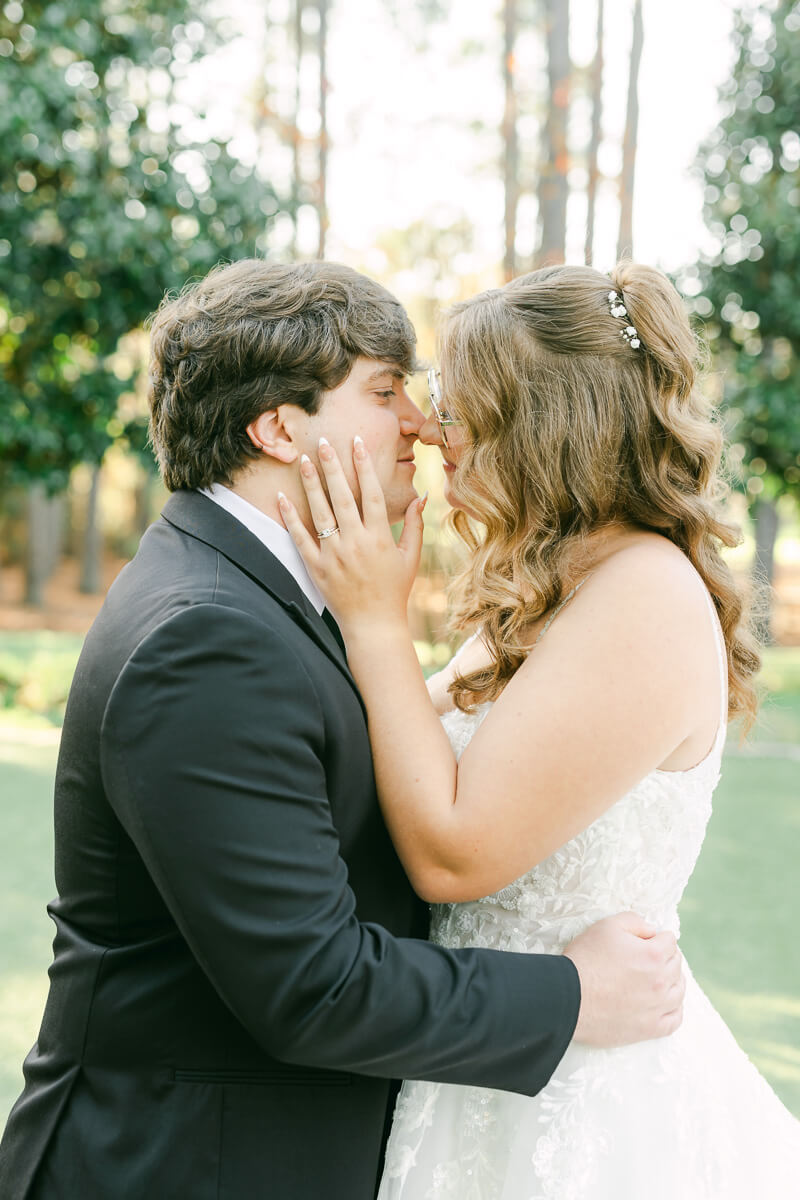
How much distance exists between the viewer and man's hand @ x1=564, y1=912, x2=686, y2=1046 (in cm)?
190

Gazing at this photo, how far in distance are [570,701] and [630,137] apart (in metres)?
16.1

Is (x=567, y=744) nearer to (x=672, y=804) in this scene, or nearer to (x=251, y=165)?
(x=672, y=804)

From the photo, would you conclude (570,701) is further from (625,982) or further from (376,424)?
(376,424)

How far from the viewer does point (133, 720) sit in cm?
158

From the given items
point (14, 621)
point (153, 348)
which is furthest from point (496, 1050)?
point (14, 621)

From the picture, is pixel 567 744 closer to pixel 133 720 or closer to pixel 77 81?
pixel 133 720

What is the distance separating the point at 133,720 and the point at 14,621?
2170 cm

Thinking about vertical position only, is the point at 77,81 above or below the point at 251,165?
above

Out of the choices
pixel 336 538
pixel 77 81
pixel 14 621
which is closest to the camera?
pixel 336 538

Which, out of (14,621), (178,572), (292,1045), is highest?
(178,572)

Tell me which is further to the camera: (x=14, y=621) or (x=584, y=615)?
(x=14, y=621)

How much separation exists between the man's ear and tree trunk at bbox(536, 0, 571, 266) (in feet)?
41.9

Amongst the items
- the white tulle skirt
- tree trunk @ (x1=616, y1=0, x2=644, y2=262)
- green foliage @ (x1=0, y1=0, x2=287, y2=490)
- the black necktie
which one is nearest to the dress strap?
the black necktie

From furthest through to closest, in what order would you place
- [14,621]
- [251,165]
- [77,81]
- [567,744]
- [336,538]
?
[14,621] < [251,165] < [77,81] < [336,538] < [567,744]
